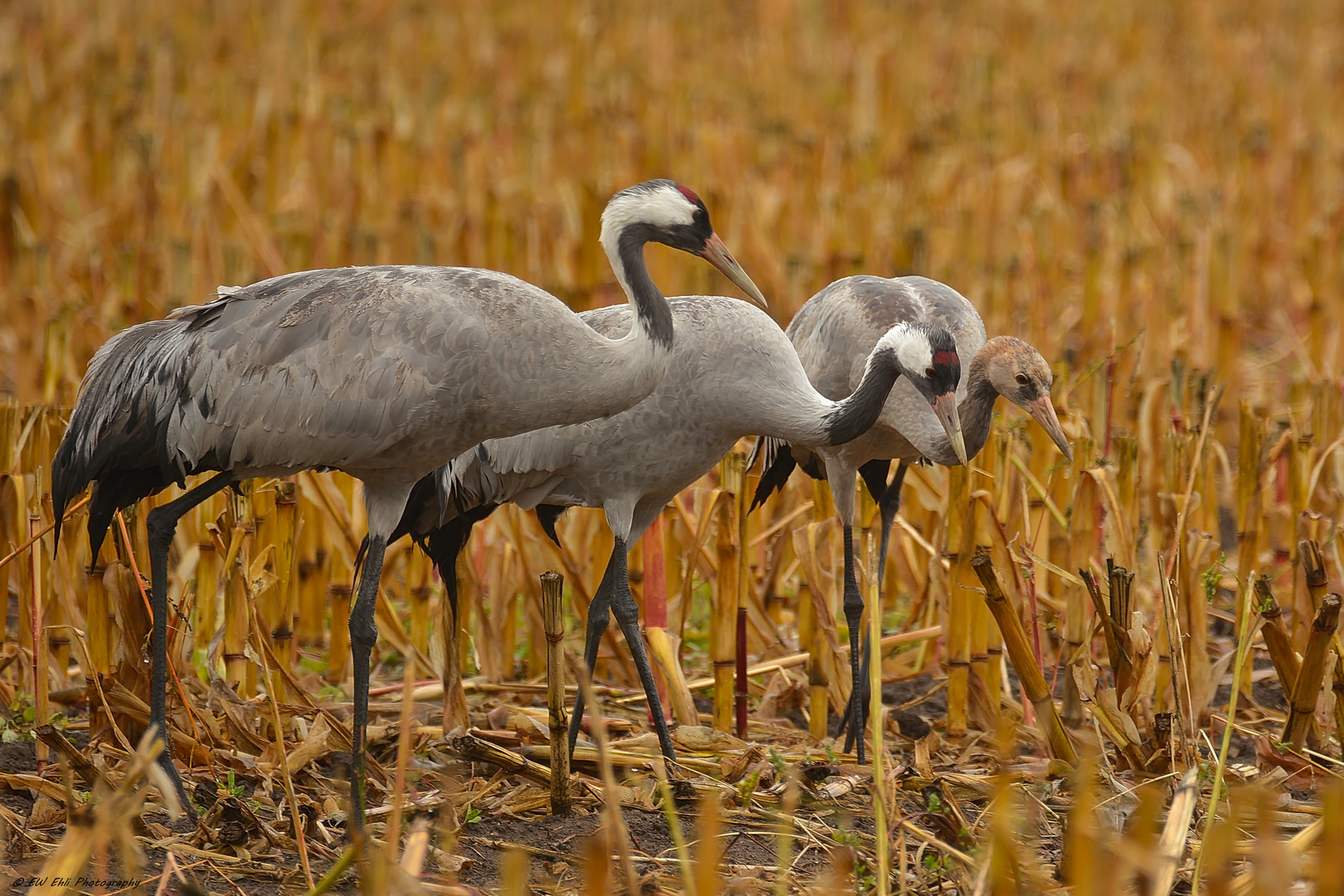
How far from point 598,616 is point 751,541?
857 mm

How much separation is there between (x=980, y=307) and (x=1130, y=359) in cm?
65

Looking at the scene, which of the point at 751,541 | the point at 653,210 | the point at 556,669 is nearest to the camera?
the point at 556,669

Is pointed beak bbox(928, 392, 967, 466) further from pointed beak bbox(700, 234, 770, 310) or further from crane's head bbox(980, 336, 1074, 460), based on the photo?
pointed beak bbox(700, 234, 770, 310)

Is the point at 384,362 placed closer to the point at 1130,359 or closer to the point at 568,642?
the point at 568,642

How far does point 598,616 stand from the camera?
3.65m

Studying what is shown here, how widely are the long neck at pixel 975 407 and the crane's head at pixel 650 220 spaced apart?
58 centimetres

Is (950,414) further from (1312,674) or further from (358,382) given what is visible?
(358,382)

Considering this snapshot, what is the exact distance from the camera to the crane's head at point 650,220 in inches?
127

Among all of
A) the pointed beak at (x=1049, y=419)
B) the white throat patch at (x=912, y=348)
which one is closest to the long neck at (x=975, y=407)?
the pointed beak at (x=1049, y=419)

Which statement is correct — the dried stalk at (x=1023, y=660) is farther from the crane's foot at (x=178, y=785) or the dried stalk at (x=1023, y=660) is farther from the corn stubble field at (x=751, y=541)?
the crane's foot at (x=178, y=785)

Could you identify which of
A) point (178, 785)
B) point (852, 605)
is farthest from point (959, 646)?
point (178, 785)

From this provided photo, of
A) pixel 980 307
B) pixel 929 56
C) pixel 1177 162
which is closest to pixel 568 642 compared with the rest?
pixel 980 307

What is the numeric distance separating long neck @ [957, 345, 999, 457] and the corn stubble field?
0.71 ft

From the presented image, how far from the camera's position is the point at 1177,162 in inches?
303
